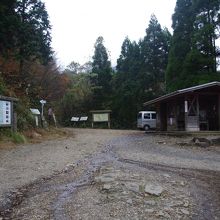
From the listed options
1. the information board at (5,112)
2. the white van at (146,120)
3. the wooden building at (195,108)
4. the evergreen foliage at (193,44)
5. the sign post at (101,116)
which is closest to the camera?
the information board at (5,112)

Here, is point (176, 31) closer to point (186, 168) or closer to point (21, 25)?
point (21, 25)

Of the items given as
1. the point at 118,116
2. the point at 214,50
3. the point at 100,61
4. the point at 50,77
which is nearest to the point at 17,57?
the point at 50,77

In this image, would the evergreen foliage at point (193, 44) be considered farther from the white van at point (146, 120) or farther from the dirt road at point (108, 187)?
the dirt road at point (108, 187)

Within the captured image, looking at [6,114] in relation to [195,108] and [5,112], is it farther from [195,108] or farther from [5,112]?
[195,108]

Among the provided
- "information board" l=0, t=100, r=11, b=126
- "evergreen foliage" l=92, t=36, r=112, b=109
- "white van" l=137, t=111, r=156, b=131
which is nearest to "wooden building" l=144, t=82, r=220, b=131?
"white van" l=137, t=111, r=156, b=131

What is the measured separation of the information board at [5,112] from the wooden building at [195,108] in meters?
10.4

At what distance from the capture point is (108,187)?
7238mm

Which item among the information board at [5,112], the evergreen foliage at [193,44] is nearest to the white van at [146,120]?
the evergreen foliage at [193,44]

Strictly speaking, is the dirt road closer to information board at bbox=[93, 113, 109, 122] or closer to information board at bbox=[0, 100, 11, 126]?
information board at bbox=[0, 100, 11, 126]

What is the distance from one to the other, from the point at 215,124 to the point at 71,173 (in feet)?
57.4

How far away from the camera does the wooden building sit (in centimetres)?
2291

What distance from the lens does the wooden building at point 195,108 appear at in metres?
22.9

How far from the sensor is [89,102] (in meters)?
44.2

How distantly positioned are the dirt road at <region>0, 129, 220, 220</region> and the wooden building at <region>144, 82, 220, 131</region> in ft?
35.4
